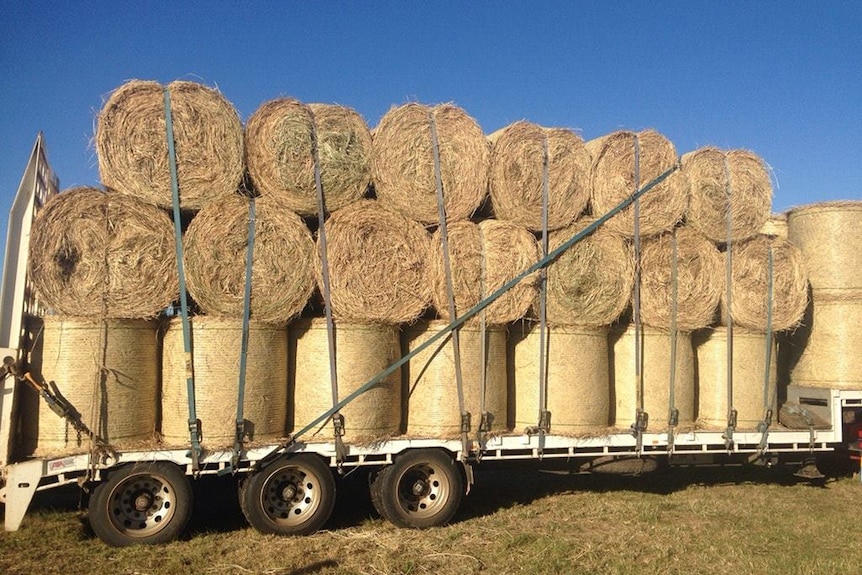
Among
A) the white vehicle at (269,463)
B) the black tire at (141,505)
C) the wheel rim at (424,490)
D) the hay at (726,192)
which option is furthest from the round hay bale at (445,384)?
the hay at (726,192)

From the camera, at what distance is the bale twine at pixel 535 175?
7.96m

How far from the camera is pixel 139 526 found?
648 centimetres

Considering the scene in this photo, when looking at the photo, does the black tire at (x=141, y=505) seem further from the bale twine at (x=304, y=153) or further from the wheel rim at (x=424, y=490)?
the bale twine at (x=304, y=153)

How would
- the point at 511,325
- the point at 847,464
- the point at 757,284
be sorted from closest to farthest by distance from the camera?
the point at 511,325
the point at 757,284
the point at 847,464

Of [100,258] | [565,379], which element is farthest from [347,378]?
[100,258]

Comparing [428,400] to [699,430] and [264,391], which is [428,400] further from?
[699,430]

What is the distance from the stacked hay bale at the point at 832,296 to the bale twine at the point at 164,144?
7274 mm

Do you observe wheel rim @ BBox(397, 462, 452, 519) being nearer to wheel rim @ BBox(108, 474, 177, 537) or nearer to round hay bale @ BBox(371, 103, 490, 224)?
wheel rim @ BBox(108, 474, 177, 537)

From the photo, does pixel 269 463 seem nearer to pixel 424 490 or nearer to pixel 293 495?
pixel 293 495

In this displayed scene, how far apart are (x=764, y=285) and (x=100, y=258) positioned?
7471 mm

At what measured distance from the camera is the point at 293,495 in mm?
6922

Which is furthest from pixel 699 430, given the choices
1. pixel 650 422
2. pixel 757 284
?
pixel 757 284

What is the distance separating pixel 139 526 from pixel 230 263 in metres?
2.51

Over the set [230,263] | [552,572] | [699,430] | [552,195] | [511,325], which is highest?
[552,195]
